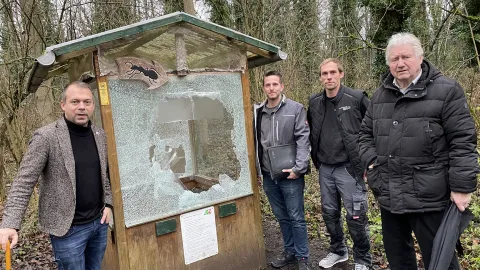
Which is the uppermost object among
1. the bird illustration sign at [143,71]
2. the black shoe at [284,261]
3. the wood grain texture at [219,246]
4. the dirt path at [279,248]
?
the bird illustration sign at [143,71]

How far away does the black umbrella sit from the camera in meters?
2.13

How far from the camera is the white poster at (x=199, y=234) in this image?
10.7ft

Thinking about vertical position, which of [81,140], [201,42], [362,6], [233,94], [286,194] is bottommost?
[286,194]

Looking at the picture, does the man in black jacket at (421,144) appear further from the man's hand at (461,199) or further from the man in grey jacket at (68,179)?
the man in grey jacket at (68,179)

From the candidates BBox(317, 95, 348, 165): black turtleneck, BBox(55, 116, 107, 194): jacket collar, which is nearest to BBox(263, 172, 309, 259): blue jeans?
BBox(317, 95, 348, 165): black turtleneck

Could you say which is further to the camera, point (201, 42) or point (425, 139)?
point (201, 42)

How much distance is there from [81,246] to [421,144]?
226 centimetres

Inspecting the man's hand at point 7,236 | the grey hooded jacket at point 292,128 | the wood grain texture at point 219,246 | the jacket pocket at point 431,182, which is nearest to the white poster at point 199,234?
the wood grain texture at point 219,246

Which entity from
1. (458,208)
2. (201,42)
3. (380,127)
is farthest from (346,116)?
(201,42)

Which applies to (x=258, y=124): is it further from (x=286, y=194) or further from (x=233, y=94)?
(x=286, y=194)

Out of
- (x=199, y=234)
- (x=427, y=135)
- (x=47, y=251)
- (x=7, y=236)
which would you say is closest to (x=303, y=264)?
(x=199, y=234)

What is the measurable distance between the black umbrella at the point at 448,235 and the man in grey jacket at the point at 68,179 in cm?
217

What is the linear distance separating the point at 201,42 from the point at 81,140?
1492mm

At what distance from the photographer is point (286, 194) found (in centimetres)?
341
